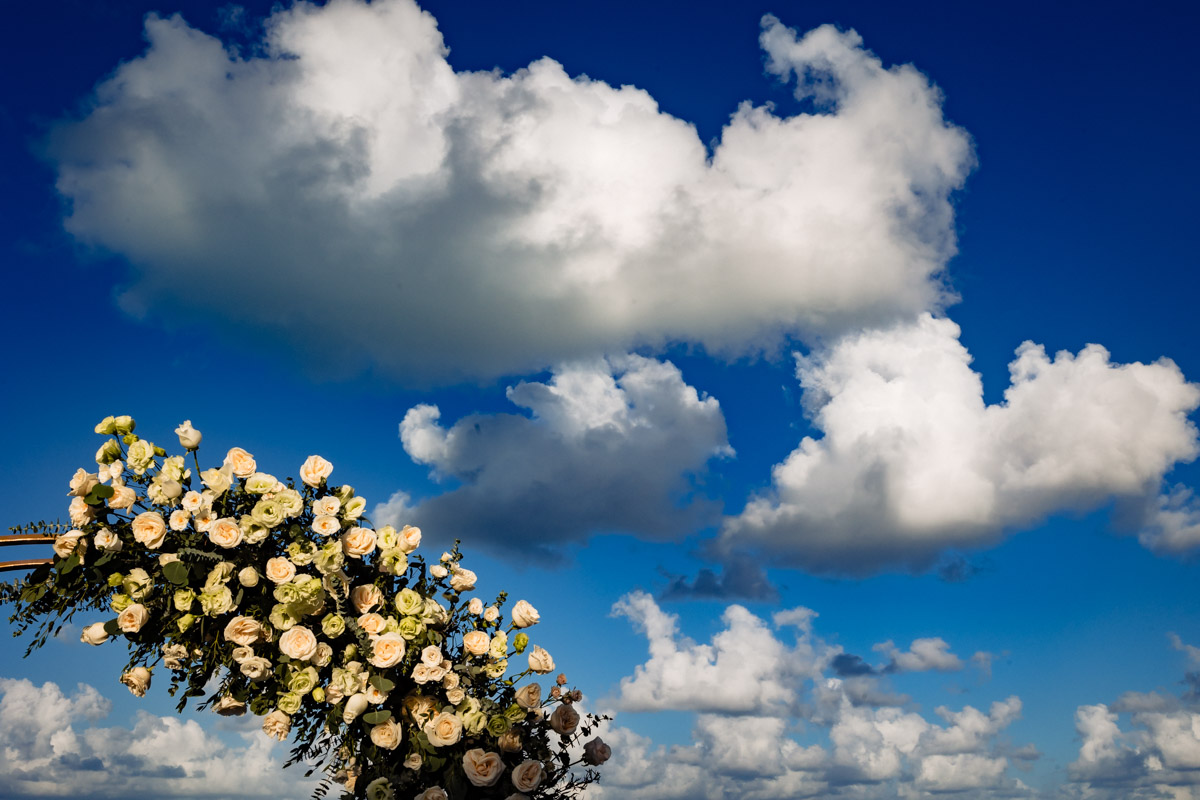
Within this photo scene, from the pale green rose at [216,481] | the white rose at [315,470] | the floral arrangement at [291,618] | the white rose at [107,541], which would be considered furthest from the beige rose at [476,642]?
the white rose at [107,541]

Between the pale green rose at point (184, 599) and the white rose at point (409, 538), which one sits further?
the white rose at point (409, 538)

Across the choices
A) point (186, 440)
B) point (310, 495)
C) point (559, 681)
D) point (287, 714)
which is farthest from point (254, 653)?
point (559, 681)

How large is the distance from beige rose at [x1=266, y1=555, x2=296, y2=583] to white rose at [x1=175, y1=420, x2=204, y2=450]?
1.25 meters

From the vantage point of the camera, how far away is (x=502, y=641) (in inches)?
326

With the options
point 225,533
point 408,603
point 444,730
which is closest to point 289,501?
point 225,533

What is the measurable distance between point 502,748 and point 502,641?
95cm

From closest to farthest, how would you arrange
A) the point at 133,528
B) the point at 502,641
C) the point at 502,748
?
the point at 133,528 → the point at 502,748 → the point at 502,641

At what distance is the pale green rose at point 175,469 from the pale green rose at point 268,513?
680 millimetres

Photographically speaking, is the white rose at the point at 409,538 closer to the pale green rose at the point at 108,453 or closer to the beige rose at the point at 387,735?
the beige rose at the point at 387,735

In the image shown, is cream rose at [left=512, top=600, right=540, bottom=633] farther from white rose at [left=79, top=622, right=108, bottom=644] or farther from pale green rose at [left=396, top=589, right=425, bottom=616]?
white rose at [left=79, top=622, right=108, bottom=644]

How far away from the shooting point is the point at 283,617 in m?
7.28

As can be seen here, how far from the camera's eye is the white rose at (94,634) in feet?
23.4

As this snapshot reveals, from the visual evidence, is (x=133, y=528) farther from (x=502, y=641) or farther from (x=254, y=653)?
(x=502, y=641)

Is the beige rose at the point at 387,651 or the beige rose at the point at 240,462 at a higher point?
the beige rose at the point at 240,462
